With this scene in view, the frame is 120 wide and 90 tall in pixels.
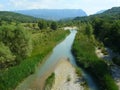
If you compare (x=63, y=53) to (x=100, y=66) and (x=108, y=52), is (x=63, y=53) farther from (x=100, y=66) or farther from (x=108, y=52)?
(x=100, y=66)

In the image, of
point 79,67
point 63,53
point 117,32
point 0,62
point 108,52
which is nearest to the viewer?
point 0,62

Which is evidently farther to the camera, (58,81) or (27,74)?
(27,74)

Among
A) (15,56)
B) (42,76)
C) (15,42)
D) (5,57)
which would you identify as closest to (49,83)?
(42,76)

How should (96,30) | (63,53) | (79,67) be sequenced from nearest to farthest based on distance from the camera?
(79,67), (63,53), (96,30)

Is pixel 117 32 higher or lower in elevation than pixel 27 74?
higher

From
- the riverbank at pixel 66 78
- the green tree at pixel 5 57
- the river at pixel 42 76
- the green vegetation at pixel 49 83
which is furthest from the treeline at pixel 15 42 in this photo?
the green vegetation at pixel 49 83

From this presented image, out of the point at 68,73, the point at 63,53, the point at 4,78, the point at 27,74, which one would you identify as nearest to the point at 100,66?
the point at 68,73

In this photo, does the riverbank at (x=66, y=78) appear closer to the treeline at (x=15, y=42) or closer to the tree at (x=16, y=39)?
the treeline at (x=15, y=42)

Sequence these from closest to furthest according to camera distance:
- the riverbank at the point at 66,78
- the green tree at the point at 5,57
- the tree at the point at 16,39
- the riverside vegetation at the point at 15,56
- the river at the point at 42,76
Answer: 1. the riverbank at the point at 66,78
2. the river at the point at 42,76
3. the riverside vegetation at the point at 15,56
4. the green tree at the point at 5,57
5. the tree at the point at 16,39
